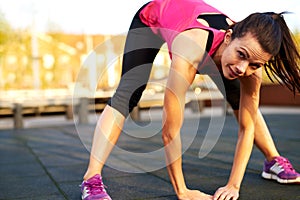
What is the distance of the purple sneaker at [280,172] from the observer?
229 centimetres

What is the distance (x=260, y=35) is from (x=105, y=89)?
9.18 metres

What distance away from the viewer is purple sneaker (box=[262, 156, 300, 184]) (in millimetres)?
2289

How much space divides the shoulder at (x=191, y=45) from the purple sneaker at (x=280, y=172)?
905 millimetres

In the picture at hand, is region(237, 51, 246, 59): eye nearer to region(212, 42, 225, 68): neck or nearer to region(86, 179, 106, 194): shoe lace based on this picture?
region(212, 42, 225, 68): neck

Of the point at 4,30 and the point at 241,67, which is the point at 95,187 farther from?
the point at 4,30

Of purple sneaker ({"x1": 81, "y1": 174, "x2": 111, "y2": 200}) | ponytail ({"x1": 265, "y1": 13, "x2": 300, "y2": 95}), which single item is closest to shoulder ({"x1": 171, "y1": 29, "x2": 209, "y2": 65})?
ponytail ({"x1": 265, "y1": 13, "x2": 300, "y2": 95})

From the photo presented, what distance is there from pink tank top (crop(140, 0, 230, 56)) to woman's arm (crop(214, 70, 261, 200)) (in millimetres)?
306

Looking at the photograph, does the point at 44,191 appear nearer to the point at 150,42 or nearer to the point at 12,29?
the point at 150,42

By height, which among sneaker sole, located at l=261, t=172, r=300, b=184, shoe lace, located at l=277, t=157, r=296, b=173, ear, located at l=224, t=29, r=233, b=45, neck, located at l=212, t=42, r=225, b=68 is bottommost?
sneaker sole, located at l=261, t=172, r=300, b=184

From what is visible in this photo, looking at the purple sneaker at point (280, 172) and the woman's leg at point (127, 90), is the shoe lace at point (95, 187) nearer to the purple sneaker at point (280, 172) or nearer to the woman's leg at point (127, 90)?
the woman's leg at point (127, 90)

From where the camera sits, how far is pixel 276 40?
1.73 m

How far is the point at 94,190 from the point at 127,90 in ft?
1.64

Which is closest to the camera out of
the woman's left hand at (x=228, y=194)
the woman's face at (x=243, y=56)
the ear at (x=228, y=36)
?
the woman's face at (x=243, y=56)

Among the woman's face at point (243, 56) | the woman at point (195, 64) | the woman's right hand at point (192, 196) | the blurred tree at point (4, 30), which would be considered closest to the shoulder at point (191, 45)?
the woman at point (195, 64)
